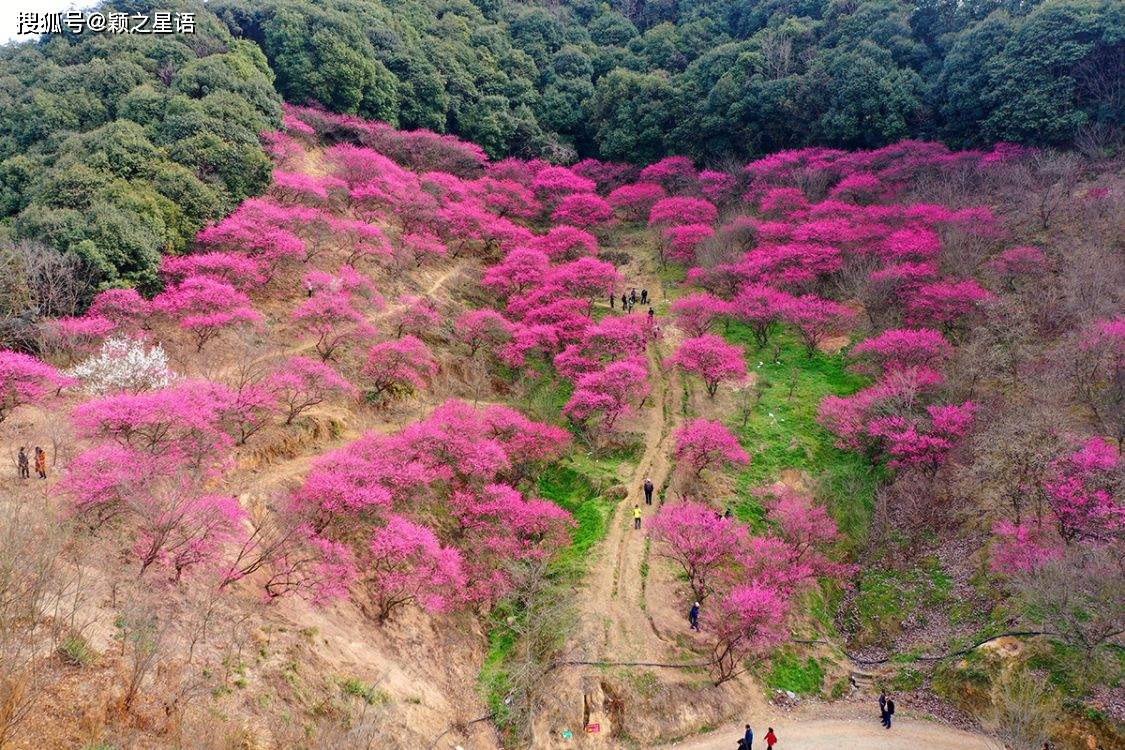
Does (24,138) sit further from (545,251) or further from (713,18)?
(713,18)

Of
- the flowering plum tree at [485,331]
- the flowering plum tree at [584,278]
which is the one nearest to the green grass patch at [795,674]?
the flowering plum tree at [485,331]

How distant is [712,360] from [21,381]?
2549cm

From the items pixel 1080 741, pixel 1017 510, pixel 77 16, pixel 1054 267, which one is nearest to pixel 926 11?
pixel 1054 267

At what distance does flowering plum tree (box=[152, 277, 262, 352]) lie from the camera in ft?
88.5

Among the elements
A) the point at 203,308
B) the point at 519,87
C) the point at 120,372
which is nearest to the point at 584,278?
the point at 203,308

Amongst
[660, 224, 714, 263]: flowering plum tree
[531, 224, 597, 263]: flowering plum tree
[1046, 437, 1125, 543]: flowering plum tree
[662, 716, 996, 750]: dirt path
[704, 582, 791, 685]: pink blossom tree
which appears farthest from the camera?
[660, 224, 714, 263]: flowering plum tree

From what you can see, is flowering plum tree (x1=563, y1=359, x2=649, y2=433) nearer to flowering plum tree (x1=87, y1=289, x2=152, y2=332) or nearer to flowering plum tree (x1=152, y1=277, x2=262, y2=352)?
flowering plum tree (x1=152, y1=277, x2=262, y2=352)

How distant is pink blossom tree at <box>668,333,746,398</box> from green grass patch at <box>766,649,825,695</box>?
12.5 meters

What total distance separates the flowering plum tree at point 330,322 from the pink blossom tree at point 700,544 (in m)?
15.8

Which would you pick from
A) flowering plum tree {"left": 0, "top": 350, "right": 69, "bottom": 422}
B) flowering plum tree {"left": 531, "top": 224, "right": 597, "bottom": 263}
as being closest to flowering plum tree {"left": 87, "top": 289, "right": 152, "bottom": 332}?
flowering plum tree {"left": 0, "top": 350, "right": 69, "bottom": 422}

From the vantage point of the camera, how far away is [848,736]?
19125mm

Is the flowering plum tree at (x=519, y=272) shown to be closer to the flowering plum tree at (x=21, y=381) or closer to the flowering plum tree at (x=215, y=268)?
the flowering plum tree at (x=215, y=268)

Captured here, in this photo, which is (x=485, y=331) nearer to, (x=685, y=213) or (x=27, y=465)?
(x=685, y=213)

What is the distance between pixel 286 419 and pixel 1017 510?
25.8 meters
